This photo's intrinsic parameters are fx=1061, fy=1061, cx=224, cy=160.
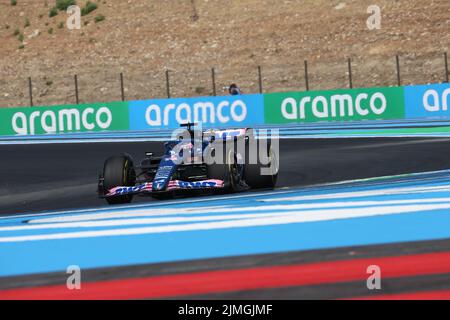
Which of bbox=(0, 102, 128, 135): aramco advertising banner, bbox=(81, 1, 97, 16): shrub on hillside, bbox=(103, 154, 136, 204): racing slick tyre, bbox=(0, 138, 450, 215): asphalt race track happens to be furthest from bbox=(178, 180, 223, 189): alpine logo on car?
bbox=(81, 1, 97, 16): shrub on hillside

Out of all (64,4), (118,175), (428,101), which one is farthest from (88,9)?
(118,175)

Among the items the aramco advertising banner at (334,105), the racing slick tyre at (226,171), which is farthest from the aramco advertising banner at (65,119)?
the racing slick tyre at (226,171)

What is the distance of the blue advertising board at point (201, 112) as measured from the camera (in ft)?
103

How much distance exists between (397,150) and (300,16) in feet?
115

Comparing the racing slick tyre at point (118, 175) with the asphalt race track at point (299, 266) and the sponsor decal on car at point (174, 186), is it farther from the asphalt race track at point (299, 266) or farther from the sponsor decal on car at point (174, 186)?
the asphalt race track at point (299, 266)

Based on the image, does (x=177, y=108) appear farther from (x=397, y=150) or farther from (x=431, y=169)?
(x=431, y=169)

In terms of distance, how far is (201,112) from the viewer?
104 ft

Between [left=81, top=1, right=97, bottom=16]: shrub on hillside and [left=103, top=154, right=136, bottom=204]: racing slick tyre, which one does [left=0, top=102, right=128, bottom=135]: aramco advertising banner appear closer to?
[left=103, top=154, right=136, bottom=204]: racing slick tyre

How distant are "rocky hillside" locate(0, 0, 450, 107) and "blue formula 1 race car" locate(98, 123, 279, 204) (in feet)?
Result: 105

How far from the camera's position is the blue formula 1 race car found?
1215 cm

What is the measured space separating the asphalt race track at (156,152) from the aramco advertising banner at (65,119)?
28.8 feet

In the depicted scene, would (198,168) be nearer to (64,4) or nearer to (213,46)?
(213,46)

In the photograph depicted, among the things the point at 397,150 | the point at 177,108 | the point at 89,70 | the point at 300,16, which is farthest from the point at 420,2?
the point at 397,150

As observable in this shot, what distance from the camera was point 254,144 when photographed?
510 inches
